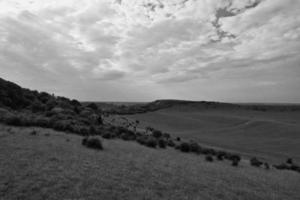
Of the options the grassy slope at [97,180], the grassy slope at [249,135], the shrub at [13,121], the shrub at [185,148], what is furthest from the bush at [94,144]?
the grassy slope at [249,135]

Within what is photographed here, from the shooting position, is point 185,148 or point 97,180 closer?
point 97,180

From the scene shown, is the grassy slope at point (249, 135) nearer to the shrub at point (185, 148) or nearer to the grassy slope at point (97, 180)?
the shrub at point (185, 148)

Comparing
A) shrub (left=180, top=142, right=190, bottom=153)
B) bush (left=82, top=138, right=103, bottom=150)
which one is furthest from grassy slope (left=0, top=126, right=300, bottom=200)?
shrub (left=180, top=142, right=190, bottom=153)

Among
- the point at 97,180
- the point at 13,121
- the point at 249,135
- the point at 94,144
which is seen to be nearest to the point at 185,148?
the point at 94,144

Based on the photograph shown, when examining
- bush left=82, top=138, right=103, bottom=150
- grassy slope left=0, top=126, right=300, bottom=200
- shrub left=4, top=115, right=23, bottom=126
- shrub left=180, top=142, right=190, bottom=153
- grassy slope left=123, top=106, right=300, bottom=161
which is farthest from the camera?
grassy slope left=123, top=106, right=300, bottom=161

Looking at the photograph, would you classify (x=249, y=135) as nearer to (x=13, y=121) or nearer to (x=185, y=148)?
(x=185, y=148)

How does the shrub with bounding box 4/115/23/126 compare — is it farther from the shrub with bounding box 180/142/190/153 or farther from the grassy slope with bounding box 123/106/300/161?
the grassy slope with bounding box 123/106/300/161

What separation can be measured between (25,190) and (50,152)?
Result: 4333mm

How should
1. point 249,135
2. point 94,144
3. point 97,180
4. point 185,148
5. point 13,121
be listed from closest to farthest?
point 97,180
point 94,144
point 13,121
point 185,148
point 249,135

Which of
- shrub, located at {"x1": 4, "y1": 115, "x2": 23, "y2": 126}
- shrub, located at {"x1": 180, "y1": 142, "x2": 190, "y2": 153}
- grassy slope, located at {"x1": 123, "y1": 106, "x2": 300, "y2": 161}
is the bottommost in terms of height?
grassy slope, located at {"x1": 123, "y1": 106, "x2": 300, "y2": 161}

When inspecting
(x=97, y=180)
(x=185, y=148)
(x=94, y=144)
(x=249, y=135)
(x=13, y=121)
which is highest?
(x=13, y=121)

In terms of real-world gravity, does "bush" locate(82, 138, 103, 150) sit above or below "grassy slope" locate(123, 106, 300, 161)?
above

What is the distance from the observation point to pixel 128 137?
67.7 ft

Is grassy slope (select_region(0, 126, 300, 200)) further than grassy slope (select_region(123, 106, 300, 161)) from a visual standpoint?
No
